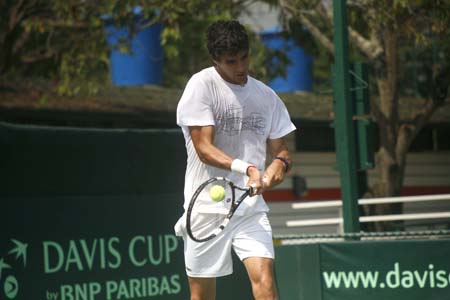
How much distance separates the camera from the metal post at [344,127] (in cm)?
962

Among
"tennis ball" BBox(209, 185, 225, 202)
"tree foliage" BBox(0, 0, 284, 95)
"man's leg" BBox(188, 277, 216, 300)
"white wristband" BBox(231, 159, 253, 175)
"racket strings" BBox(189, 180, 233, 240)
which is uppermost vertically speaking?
"tree foliage" BBox(0, 0, 284, 95)

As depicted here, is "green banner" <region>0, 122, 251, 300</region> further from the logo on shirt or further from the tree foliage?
the tree foliage

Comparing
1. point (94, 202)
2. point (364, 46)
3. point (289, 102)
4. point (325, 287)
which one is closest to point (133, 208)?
point (94, 202)

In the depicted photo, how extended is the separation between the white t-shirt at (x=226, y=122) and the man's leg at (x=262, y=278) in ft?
1.03

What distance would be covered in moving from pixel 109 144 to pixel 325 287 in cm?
244

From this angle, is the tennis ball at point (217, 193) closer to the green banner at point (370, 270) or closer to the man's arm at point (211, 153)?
the man's arm at point (211, 153)

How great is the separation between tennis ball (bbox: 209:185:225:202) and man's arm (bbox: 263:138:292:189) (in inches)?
9.6

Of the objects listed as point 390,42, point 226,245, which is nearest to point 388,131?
point 390,42

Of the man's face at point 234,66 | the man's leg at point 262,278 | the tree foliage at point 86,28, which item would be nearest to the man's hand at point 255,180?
the man's leg at point 262,278

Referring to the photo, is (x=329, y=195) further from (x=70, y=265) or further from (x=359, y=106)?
(x=70, y=265)

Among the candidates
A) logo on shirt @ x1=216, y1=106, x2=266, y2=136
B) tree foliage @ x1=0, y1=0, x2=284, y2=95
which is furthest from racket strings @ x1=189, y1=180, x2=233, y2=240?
tree foliage @ x1=0, y1=0, x2=284, y2=95

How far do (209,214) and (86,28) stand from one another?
11.1 meters

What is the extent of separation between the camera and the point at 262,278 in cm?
598

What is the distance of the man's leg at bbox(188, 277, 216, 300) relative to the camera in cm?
621
